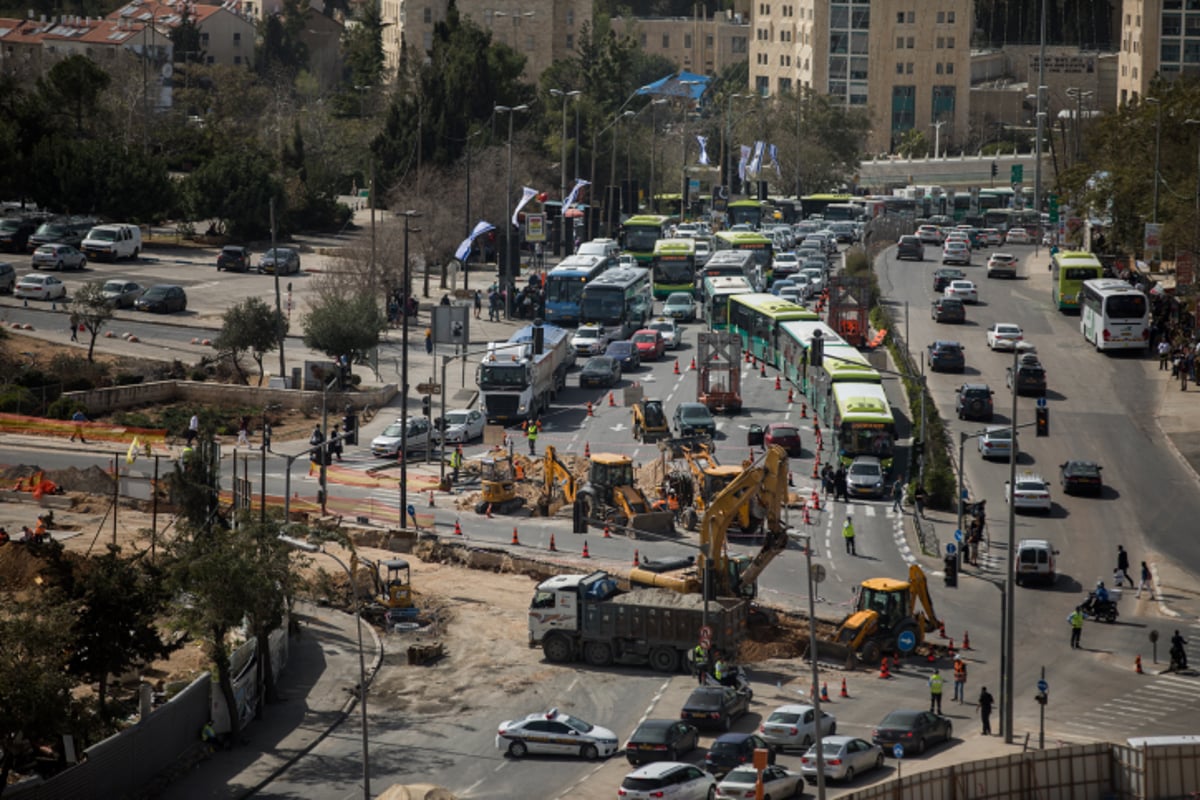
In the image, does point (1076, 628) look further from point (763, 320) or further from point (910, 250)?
point (910, 250)

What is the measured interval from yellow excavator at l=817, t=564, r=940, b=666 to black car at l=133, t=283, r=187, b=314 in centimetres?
4961

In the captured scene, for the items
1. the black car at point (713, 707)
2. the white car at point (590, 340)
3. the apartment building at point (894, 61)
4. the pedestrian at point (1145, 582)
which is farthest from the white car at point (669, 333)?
the apartment building at point (894, 61)

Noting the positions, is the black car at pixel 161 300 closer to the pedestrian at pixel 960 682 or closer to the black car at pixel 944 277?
the black car at pixel 944 277

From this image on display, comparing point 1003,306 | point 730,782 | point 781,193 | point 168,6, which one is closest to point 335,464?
point 730,782

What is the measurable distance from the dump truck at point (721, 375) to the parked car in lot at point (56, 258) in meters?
37.7

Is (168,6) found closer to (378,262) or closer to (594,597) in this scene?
(378,262)

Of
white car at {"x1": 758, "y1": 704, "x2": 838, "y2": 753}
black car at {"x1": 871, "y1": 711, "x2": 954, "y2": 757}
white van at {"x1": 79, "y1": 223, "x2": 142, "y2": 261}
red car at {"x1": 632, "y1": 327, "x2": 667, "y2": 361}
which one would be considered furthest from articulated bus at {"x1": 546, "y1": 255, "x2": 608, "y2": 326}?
black car at {"x1": 871, "y1": 711, "x2": 954, "y2": 757}

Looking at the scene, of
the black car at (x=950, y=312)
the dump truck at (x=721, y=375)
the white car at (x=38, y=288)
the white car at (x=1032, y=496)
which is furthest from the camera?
the black car at (x=950, y=312)

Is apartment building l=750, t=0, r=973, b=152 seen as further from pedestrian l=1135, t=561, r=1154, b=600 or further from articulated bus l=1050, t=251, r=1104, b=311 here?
pedestrian l=1135, t=561, r=1154, b=600

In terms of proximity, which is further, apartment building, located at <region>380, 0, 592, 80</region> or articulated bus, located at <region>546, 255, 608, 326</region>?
apartment building, located at <region>380, 0, 592, 80</region>

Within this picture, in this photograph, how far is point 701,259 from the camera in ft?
366

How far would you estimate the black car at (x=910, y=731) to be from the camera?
41.8 m

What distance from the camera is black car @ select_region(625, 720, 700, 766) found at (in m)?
40.8

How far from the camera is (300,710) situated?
46781 millimetres
